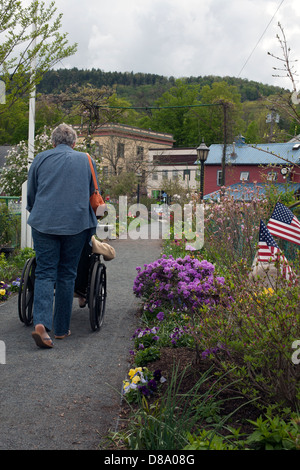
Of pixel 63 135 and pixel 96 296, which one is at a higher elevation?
pixel 63 135

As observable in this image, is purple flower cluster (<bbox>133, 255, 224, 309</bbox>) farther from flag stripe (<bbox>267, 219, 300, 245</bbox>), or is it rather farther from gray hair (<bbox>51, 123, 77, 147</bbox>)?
gray hair (<bbox>51, 123, 77, 147</bbox>)

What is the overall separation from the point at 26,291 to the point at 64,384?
153 centimetres

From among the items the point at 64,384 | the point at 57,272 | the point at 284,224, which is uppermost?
the point at 284,224

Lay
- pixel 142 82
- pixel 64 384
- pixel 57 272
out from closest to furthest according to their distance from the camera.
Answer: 1. pixel 64 384
2. pixel 57 272
3. pixel 142 82

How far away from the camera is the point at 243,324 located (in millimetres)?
3283

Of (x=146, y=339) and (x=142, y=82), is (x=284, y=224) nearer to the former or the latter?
(x=146, y=339)

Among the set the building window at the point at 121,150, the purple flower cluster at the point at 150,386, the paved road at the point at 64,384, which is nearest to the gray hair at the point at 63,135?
the paved road at the point at 64,384

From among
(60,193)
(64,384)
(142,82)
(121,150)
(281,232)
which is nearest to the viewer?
(64,384)

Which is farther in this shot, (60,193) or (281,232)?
(281,232)

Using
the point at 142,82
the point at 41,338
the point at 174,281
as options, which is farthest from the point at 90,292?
the point at 142,82

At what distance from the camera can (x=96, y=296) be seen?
512 centimetres

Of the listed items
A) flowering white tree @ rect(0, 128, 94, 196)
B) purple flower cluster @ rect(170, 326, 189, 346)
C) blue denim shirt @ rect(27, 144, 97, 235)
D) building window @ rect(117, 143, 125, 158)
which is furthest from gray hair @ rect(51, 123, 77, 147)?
building window @ rect(117, 143, 125, 158)

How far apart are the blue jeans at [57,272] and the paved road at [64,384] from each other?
30cm

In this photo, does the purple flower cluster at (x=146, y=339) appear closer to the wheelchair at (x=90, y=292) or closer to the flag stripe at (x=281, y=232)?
the wheelchair at (x=90, y=292)
